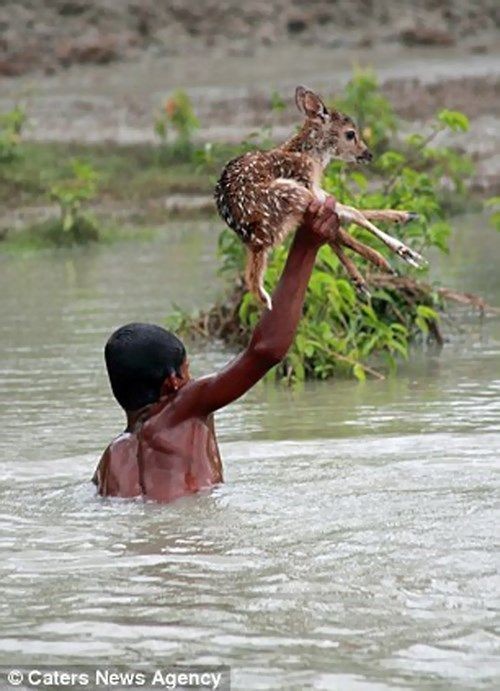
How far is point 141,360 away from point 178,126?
1140cm

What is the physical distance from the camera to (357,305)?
32.4ft

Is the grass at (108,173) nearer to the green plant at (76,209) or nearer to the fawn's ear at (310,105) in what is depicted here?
the green plant at (76,209)

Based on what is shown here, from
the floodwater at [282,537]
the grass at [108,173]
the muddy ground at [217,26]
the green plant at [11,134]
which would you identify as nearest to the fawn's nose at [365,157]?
the floodwater at [282,537]

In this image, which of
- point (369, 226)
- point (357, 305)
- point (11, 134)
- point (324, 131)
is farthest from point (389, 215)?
point (11, 134)

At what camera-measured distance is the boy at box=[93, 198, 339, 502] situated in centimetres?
662

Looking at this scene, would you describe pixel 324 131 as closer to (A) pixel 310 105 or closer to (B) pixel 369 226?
(A) pixel 310 105

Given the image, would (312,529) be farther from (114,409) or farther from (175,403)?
(114,409)

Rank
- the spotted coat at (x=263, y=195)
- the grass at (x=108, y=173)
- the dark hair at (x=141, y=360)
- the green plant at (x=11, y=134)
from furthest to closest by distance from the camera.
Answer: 1. the green plant at (x=11, y=134)
2. the grass at (x=108, y=173)
3. the spotted coat at (x=263, y=195)
4. the dark hair at (x=141, y=360)

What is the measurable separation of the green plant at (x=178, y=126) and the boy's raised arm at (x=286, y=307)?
11218mm

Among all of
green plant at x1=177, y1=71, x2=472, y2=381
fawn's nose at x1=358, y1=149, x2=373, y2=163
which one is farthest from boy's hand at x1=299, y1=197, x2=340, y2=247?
green plant at x1=177, y1=71, x2=472, y2=381

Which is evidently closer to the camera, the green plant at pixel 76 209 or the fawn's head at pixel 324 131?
the fawn's head at pixel 324 131

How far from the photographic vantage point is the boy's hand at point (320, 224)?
6.61 m

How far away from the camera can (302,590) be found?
5902mm

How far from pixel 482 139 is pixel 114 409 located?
396 inches
